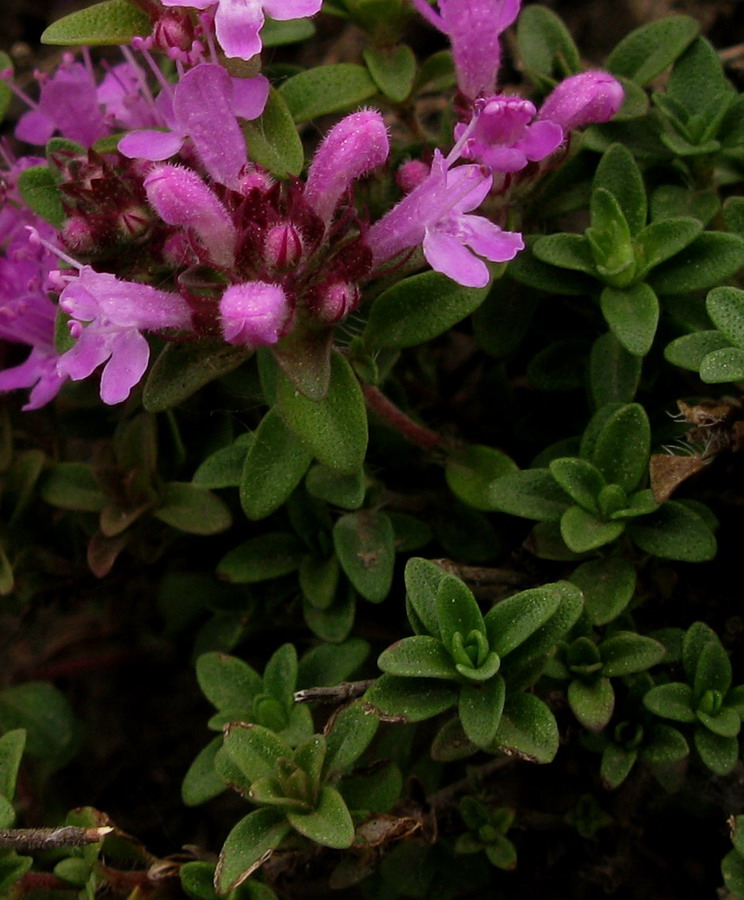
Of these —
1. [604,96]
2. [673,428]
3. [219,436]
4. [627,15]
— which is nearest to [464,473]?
[673,428]

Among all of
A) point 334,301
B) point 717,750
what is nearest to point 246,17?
point 334,301

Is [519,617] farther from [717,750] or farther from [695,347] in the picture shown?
[695,347]

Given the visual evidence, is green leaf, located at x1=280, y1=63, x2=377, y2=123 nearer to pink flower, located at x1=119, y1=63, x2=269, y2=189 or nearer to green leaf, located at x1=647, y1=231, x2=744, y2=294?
pink flower, located at x1=119, y1=63, x2=269, y2=189

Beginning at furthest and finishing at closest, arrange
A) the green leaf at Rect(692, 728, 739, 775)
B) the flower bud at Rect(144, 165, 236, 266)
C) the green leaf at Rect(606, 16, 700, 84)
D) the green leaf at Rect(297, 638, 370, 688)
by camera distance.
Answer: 1. the green leaf at Rect(606, 16, 700, 84)
2. the green leaf at Rect(297, 638, 370, 688)
3. the green leaf at Rect(692, 728, 739, 775)
4. the flower bud at Rect(144, 165, 236, 266)

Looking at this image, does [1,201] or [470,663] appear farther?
[1,201]

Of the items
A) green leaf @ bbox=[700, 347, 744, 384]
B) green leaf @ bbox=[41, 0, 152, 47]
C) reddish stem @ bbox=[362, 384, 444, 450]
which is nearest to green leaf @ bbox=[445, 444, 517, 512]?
reddish stem @ bbox=[362, 384, 444, 450]

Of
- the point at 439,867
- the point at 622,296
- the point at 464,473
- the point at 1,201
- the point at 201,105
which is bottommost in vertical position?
the point at 439,867

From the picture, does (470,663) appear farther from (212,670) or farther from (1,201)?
(1,201)
